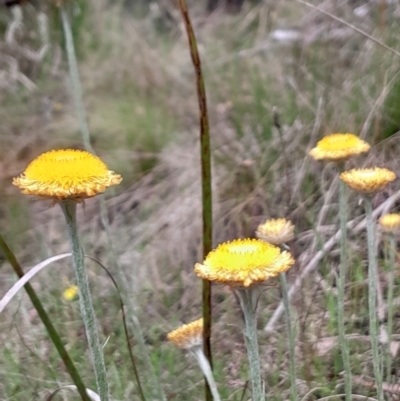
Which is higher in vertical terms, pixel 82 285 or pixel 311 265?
pixel 311 265

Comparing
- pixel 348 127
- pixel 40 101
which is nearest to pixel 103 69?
pixel 40 101

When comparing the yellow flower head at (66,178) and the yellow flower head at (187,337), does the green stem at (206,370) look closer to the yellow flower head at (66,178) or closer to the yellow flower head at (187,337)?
the yellow flower head at (187,337)

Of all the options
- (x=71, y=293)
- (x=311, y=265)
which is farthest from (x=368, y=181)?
(x=71, y=293)

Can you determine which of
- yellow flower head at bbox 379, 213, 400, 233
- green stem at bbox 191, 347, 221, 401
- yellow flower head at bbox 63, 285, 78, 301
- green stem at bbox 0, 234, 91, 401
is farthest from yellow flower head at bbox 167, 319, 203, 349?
yellow flower head at bbox 63, 285, 78, 301

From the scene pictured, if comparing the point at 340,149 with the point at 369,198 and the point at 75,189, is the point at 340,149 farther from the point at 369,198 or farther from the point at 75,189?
the point at 75,189

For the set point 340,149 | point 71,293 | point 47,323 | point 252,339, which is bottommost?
point 252,339

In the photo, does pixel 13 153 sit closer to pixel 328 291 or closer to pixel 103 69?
pixel 103 69
